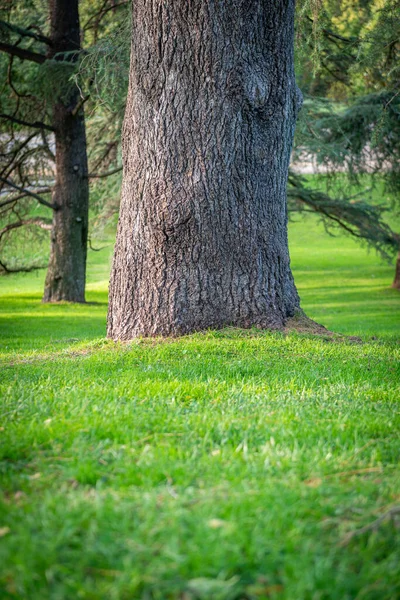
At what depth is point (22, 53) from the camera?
15.4m

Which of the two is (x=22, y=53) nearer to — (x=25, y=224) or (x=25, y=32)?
(x=25, y=32)

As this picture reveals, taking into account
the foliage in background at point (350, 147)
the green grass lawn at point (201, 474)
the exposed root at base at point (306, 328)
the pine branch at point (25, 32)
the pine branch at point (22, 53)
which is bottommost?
the green grass lawn at point (201, 474)

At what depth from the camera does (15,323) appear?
43.5 feet

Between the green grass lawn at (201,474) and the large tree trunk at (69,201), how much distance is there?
1084cm

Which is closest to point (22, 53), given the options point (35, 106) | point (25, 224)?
point (35, 106)

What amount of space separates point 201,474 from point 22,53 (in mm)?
14732

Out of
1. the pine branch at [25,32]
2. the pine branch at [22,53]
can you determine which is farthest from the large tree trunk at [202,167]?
the pine branch at [22,53]

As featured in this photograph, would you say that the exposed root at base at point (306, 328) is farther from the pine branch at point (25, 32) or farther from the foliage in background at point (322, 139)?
the pine branch at point (25, 32)

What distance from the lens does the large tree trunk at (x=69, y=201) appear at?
53.9 feet

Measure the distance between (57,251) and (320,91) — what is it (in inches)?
550

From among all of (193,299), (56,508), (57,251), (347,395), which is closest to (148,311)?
(193,299)

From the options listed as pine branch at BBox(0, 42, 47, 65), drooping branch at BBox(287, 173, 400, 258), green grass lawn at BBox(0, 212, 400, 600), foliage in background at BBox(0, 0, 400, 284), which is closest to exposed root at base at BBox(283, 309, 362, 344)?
green grass lawn at BBox(0, 212, 400, 600)

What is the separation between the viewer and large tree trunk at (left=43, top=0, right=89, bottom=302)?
1642 centimetres

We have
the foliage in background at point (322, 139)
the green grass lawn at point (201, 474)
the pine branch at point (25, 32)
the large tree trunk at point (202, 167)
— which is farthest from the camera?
the foliage in background at point (322, 139)
